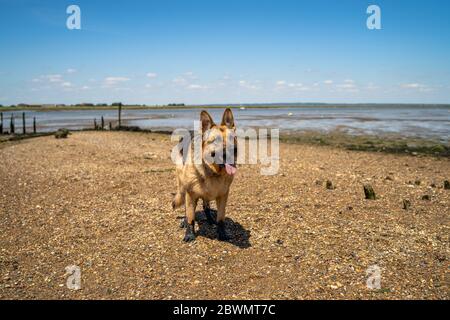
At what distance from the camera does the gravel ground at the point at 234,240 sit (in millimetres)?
6172

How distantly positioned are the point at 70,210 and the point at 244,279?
6626 mm

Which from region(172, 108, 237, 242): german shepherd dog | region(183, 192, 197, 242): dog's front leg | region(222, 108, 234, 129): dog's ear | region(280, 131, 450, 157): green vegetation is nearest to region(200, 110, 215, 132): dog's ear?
region(172, 108, 237, 242): german shepherd dog

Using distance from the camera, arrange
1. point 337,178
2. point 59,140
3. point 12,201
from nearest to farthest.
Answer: point 12,201
point 337,178
point 59,140

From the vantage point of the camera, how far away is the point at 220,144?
20.9 feet

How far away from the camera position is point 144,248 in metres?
7.82

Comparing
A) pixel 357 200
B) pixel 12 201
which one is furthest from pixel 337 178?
pixel 12 201

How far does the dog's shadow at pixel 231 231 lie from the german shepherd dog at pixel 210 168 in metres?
0.29

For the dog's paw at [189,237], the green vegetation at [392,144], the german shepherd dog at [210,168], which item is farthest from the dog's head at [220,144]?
the green vegetation at [392,144]

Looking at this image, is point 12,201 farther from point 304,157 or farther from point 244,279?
point 304,157

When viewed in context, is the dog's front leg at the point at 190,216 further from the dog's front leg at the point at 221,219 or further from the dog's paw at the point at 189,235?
the dog's front leg at the point at 221,219

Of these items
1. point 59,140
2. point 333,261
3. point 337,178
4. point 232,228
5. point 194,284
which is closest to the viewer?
point 194,284

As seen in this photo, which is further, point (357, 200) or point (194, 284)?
point (357, 200)

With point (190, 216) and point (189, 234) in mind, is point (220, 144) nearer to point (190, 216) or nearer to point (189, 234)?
point (190, 216)

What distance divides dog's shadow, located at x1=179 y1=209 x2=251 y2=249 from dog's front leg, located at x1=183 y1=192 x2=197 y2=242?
433 mm
